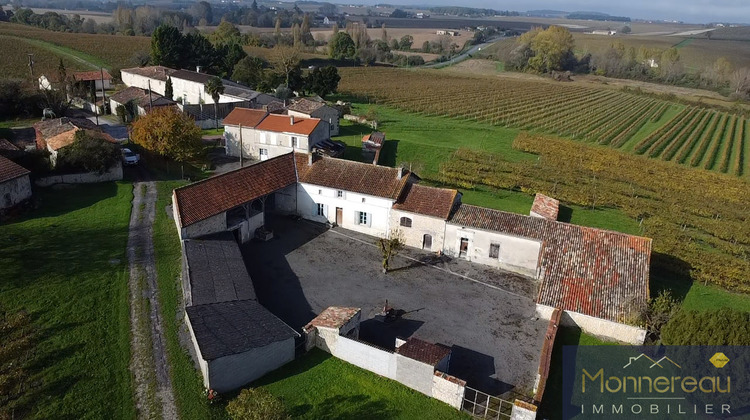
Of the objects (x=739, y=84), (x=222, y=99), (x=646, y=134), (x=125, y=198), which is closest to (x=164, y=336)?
(x=125, y=198)

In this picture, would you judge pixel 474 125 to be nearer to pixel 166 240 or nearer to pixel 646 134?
pixel 646 134

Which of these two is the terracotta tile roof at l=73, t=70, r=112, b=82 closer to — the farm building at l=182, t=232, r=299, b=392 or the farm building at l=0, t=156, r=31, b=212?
the farm building at l=0, t=156, r=31, b=212

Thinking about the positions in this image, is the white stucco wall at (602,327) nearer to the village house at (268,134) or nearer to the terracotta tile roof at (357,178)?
the terracotta tile roof at (357,178)

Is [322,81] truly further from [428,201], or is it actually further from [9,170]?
[9,170]

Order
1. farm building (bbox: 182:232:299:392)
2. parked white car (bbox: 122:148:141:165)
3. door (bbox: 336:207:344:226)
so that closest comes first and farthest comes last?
farm building (bbox: 182:232:299:392) → door (bbox: 336:207:344:226) → parked white car (bbox: 122:148:141:165)

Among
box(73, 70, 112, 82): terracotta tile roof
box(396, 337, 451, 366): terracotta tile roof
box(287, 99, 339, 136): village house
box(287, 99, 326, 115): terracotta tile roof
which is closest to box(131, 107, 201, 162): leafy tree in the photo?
box(287, 99, 339, 136): village house

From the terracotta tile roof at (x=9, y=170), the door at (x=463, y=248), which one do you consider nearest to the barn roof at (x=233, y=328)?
the door at (x=463, y=248)
